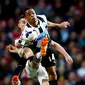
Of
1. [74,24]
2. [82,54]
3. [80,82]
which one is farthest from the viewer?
[74,24]

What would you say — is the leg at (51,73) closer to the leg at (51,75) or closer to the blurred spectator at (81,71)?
the leg at (51,75)

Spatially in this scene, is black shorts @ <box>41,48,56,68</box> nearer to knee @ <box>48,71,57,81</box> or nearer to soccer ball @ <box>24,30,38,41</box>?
knee @ <box>48,71,57,81</box>

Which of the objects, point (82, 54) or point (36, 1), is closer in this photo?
point (82, 54)

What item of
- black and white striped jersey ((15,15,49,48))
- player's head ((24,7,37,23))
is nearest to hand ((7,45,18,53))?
black and white striped jersey ((15,15,49,48))

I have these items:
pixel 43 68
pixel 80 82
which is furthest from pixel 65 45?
pixel 43 68

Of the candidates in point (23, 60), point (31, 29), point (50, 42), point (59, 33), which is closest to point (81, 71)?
point (59, 33)

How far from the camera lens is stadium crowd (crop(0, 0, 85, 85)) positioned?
13883 mm

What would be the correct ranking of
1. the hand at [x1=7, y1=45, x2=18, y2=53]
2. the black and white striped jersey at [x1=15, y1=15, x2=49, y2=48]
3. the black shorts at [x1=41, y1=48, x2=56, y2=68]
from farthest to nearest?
the black shorts at [x1=41, y1=48, x2=56, y2=68], the black and white striped jersey at [x1=15, y1=15, x2=49, y2=48], the hand at [x1=7, y1=45, x2=18, y2=53]

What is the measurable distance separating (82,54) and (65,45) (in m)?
0.61

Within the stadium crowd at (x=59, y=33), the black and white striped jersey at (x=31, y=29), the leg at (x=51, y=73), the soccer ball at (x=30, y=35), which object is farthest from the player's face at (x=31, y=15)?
the stadium crowd at (x=59, y=33)

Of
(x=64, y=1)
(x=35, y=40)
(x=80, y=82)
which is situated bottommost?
(x=80, y=82)

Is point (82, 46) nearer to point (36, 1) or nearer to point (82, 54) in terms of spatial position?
point (82, 54)

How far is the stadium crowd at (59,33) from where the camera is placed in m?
13.9

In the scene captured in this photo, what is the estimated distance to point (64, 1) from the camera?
648 inches
